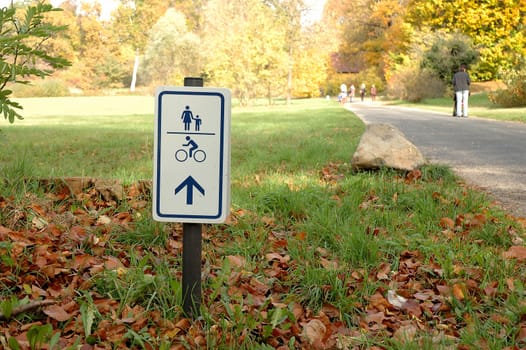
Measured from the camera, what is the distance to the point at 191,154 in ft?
8.28

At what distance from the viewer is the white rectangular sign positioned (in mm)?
2475

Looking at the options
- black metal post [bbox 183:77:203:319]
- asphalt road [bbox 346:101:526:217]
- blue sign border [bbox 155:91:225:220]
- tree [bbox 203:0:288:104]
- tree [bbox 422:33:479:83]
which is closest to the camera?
blue sign border [bbox 155:91:225:220]

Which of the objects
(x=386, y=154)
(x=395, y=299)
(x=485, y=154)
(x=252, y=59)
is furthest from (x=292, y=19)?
(x=395, y=299)

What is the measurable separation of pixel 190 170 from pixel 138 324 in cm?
79

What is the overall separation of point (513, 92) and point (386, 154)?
20.5m

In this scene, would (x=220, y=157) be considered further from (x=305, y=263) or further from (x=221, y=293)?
(x=305, y=263)

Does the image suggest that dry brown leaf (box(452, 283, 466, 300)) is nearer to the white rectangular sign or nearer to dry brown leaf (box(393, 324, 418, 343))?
dry brown leaf (box(393, 324, 418, 343))

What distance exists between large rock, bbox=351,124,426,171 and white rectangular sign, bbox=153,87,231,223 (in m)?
4.02

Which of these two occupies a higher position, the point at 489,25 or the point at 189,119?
the point at 489,25

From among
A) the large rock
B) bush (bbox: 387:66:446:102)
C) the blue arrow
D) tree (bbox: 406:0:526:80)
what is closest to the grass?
the large rock

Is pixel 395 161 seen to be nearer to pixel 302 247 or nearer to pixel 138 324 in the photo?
pixel 302 247

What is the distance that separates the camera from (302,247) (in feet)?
12.4

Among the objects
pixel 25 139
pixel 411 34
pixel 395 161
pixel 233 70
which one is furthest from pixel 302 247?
pixel 411 34

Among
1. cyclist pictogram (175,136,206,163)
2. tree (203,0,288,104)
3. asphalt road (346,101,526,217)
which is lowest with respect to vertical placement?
asphalt road (346,101,526,217)
